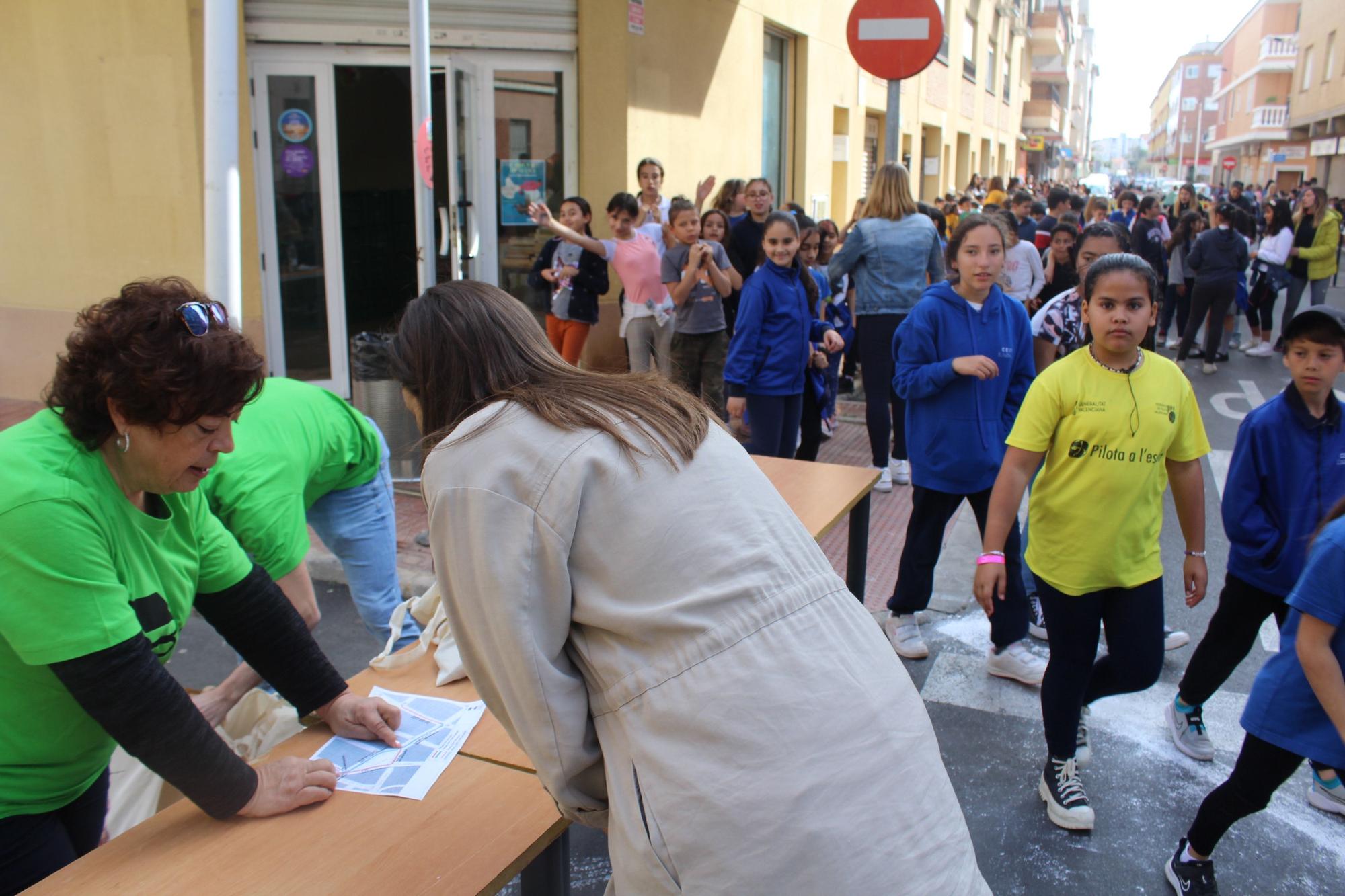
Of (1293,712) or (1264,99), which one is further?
(1264,99)

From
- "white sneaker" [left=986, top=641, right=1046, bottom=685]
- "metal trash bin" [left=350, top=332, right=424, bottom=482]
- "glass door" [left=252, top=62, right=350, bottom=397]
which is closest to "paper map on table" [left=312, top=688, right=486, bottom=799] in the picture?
"white sneaker" [left=986, top=641, right=1046, bottom=685]

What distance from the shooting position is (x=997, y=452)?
394cm

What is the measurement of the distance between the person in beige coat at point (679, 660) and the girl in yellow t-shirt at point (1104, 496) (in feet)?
5.48

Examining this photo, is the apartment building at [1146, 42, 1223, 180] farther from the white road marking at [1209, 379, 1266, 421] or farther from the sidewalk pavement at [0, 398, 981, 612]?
the sidewalk pavement at [0, 398, 981, 612]

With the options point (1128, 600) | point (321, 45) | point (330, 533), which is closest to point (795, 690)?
point (1128, 600)

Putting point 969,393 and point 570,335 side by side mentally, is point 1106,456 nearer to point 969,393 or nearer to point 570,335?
point 969,393

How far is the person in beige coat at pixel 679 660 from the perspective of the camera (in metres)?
1.38

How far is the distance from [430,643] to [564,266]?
5.33 meters

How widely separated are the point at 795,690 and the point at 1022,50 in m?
46.0

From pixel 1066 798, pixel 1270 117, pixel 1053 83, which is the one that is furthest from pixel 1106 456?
pixel 1053 83

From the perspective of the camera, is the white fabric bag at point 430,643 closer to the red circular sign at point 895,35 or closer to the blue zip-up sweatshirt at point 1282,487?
the blue zip-up sweatshirt at point 1282,487

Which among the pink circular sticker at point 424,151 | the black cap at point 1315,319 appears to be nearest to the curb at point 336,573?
the pink circular sticker at point 424,151

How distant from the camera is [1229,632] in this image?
3.31 m

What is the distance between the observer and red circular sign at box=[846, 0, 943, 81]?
6371 mm
